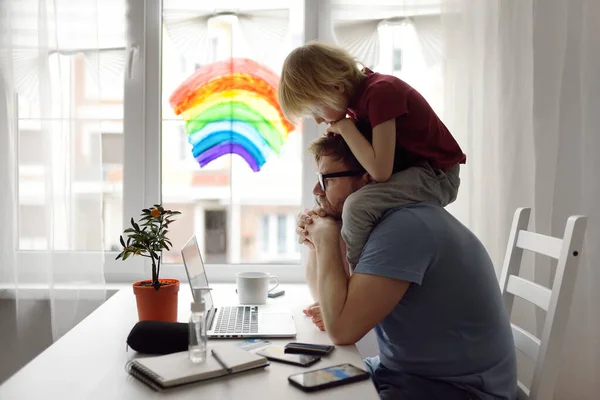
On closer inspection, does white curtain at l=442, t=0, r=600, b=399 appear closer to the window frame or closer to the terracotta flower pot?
the window frame

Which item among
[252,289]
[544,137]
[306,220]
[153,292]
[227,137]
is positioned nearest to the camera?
[153,292]

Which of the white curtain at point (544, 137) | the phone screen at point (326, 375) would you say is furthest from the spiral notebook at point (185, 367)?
the white curtain at point (544, 137)

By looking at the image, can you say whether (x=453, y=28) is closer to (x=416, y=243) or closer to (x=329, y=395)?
(x=416, y=243)

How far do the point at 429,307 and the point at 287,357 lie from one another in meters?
0.33

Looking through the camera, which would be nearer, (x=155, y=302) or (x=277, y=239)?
(x=155, y=302)

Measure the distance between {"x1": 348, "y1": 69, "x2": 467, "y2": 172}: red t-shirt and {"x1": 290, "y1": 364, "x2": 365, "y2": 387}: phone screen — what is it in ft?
1.82

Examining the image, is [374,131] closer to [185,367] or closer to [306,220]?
[306,220]

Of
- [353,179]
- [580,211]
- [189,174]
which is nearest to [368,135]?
[353,179]

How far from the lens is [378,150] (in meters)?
1.38

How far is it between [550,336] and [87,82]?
5.65 ft

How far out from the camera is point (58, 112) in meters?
2.00

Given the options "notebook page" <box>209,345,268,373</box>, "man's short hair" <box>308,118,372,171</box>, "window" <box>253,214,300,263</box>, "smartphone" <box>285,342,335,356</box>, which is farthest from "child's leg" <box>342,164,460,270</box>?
"window" <box>253,214,300,263</box>

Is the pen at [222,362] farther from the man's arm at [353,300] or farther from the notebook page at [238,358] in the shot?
the man's arm at [353,300]

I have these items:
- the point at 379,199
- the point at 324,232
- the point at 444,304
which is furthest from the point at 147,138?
the point at 444,304
